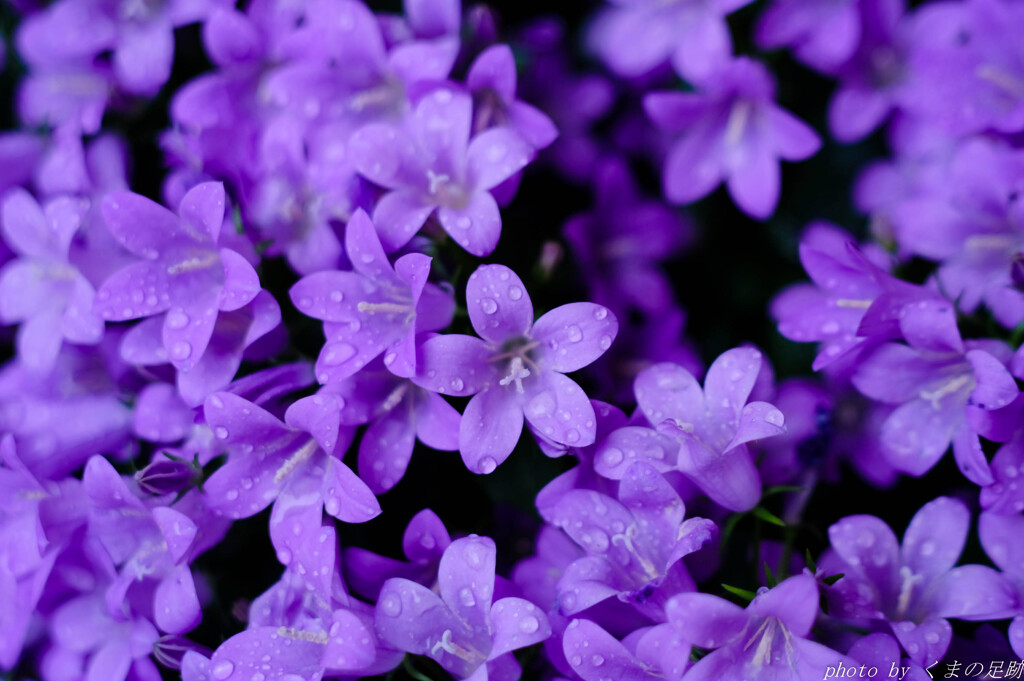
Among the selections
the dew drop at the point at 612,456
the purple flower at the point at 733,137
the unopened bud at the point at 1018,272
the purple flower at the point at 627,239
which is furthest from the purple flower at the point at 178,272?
the unopened bud at the point at 1018,272

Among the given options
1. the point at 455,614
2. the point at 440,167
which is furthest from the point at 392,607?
the point at 440,167

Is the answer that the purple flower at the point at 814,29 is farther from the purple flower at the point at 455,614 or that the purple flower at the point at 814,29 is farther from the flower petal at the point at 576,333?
the purple flower at the point at 455,614

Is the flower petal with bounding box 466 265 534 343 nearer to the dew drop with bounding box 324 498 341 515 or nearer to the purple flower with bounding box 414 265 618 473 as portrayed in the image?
the purple flower with bounding box 414 265 618 473

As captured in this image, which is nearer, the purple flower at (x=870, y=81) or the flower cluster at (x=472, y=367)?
the flower cluster at (x=472, y=367)

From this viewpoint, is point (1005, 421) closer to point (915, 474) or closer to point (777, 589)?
point (915, 474)

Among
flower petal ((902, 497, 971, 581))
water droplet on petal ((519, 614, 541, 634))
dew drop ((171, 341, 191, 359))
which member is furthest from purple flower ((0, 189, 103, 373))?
flower petal ((902, 497, 971, 581))

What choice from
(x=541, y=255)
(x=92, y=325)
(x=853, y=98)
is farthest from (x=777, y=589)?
(x=853, y=98)

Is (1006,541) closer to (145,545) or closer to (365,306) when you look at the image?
(365,306)
